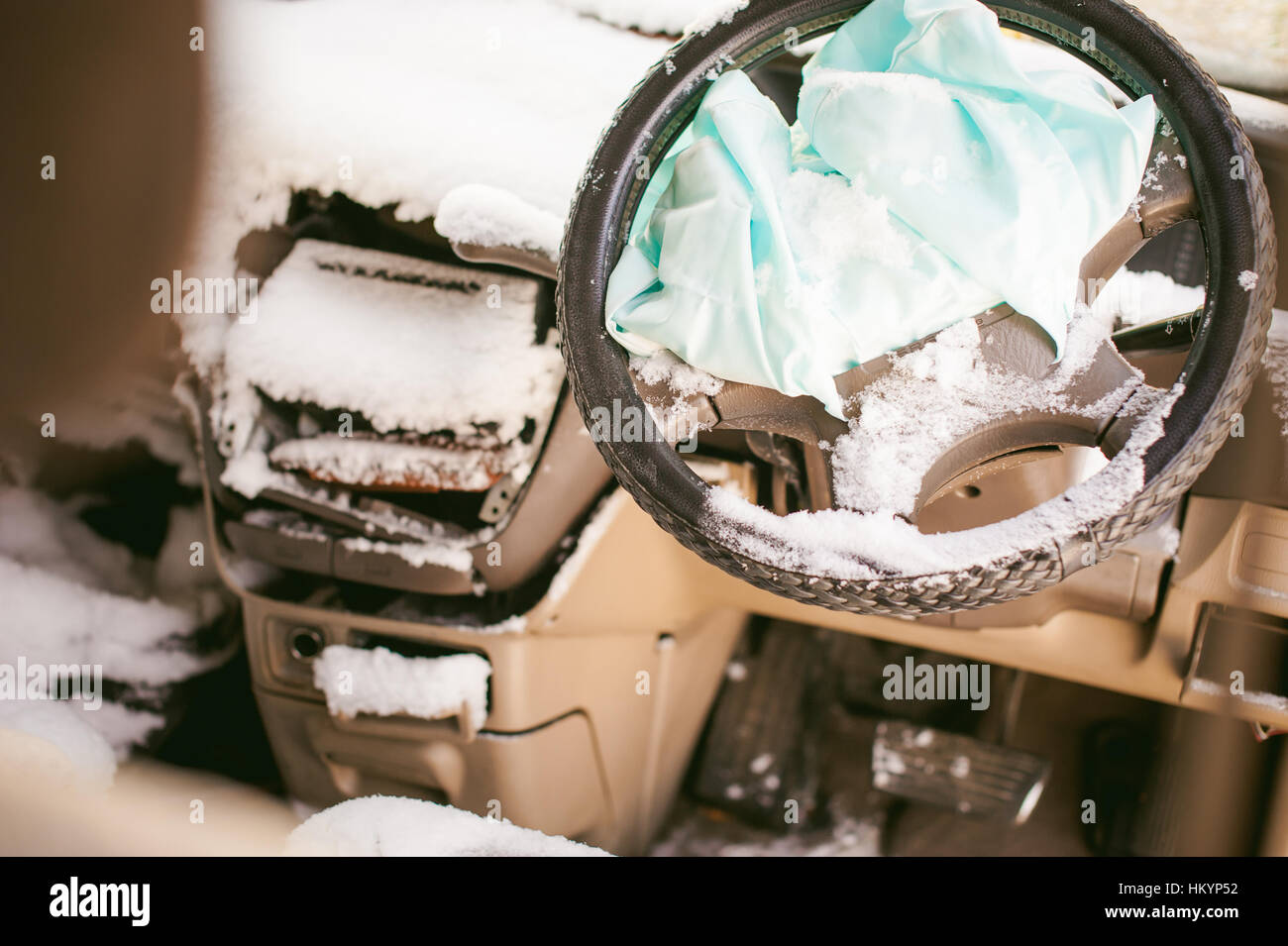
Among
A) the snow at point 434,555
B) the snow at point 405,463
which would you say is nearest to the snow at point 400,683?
the snow at point 434,555

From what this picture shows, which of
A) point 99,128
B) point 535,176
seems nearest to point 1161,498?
point 535,176

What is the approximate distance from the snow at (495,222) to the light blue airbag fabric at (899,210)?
0.92ft

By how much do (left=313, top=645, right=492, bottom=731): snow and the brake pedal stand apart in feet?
2.78

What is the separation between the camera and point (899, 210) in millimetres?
667

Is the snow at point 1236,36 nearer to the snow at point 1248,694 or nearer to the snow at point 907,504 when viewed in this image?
the snow at point 907,504

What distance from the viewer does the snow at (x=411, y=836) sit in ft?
3.01

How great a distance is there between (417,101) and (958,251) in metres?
0.76

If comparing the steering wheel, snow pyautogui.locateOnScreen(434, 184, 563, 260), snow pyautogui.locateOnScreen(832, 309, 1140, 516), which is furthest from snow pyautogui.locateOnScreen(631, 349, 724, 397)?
snow pyautogui.locateOnScreen(434, 184, 563, 260)

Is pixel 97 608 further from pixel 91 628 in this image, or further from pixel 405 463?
pixel 405 463

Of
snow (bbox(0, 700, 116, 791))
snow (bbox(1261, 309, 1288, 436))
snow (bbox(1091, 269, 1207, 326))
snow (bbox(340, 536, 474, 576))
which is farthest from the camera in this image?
snow (bbox(0, 700, 116, 791))

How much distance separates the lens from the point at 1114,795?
1604 millimetres

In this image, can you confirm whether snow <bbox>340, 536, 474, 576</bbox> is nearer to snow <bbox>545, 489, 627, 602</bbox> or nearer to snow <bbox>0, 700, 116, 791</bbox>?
snow <bbox>545, 489, 627, 602</bbox>

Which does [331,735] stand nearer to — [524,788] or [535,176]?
[524,788]

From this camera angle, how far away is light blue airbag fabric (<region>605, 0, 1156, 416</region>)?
2.16 ft
